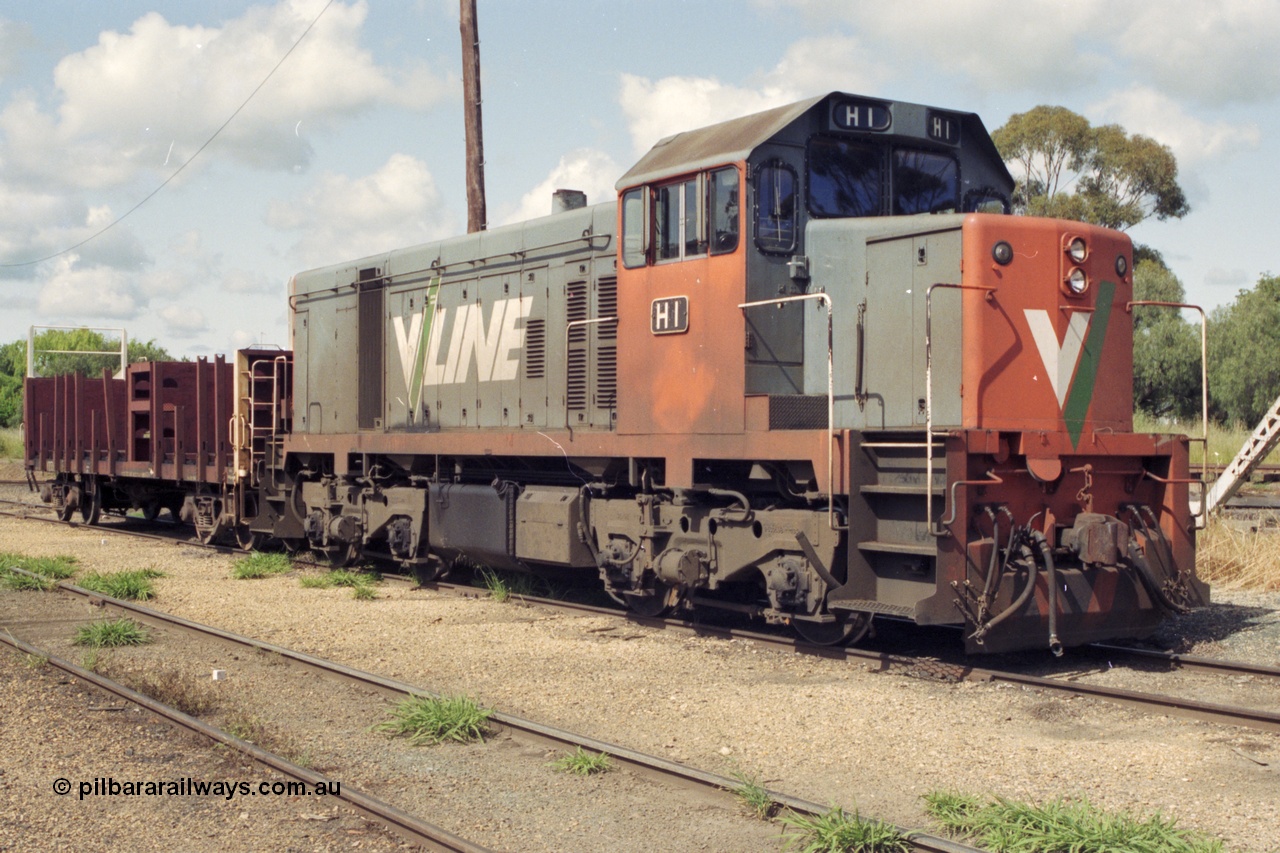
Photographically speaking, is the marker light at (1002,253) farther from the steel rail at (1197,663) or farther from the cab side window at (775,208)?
the steel rail at (1197,663)

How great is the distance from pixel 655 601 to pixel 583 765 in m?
4.24

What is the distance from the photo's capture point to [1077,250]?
7906mm

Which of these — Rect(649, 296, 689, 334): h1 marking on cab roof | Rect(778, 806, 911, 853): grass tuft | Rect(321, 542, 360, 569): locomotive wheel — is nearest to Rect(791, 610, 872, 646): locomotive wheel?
Rect(649, 296, 689, 334): h1 marking on cab roof

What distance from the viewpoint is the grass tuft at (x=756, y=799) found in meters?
4.95

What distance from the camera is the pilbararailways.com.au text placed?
5.29 metres

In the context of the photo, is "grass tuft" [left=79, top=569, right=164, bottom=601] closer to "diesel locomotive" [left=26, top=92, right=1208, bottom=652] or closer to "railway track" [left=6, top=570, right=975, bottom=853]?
"railway track" [left=6, top=570, right=975, bottom=853]

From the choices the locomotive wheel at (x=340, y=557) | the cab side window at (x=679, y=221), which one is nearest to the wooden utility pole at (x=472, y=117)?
the locomotive wheel at (x=340, y=557)

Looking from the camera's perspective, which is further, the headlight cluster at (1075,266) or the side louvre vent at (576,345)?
the side louvre vent at (576,345)

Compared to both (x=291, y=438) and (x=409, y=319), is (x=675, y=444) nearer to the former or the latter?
(x=409, y=319)

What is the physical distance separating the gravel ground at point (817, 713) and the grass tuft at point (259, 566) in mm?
2277

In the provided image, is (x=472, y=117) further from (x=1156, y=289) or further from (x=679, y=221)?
(x=1156, y=289)

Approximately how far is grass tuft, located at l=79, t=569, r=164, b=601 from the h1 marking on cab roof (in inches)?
230

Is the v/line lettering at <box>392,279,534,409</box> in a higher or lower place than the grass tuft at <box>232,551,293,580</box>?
higher

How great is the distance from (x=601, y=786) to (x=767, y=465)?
357cm
